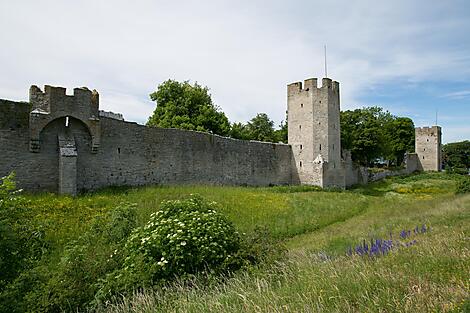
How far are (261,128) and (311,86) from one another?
24840mm

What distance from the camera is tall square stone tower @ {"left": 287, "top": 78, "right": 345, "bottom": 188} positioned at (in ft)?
96.2

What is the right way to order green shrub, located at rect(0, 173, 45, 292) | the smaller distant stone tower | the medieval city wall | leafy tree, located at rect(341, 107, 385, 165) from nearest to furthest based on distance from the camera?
green shrub, located at rect(0, 173, 45, 292) < the medieval city wall < leafy tree, located at rect(341, 107, 385, 165) < the smaller distant stone tower

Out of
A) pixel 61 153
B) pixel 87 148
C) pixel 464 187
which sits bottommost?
pixel 464 187

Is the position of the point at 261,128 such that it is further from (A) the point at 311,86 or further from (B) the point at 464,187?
(B) the point at 464,187

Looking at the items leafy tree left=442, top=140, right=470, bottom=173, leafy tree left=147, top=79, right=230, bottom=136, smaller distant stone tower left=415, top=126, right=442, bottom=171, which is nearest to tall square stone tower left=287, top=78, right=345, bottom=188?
leafy tree left=147, top=79, right=230, bottom=136

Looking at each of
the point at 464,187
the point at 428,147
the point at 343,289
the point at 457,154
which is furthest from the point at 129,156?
the point at 457,154

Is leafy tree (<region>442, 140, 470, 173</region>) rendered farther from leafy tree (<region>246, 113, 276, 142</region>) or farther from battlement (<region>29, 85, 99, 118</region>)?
battlement (<region>29, 85, 99, 118</region>)

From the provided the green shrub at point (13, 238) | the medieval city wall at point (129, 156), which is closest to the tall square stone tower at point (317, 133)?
the medieval city wall at point (129, 156)

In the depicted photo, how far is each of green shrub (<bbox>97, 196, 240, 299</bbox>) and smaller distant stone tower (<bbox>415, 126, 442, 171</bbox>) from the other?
5992cm

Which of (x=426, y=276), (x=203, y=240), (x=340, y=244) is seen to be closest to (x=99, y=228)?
(x=203, y=240)

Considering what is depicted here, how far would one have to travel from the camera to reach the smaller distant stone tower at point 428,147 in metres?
56.9

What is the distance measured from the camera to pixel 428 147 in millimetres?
57375

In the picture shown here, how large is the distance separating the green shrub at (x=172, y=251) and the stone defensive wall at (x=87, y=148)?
9.33 m

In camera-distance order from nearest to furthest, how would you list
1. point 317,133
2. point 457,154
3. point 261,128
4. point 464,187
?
point 464,187, point 317,133, point 261,128, point 457,154
